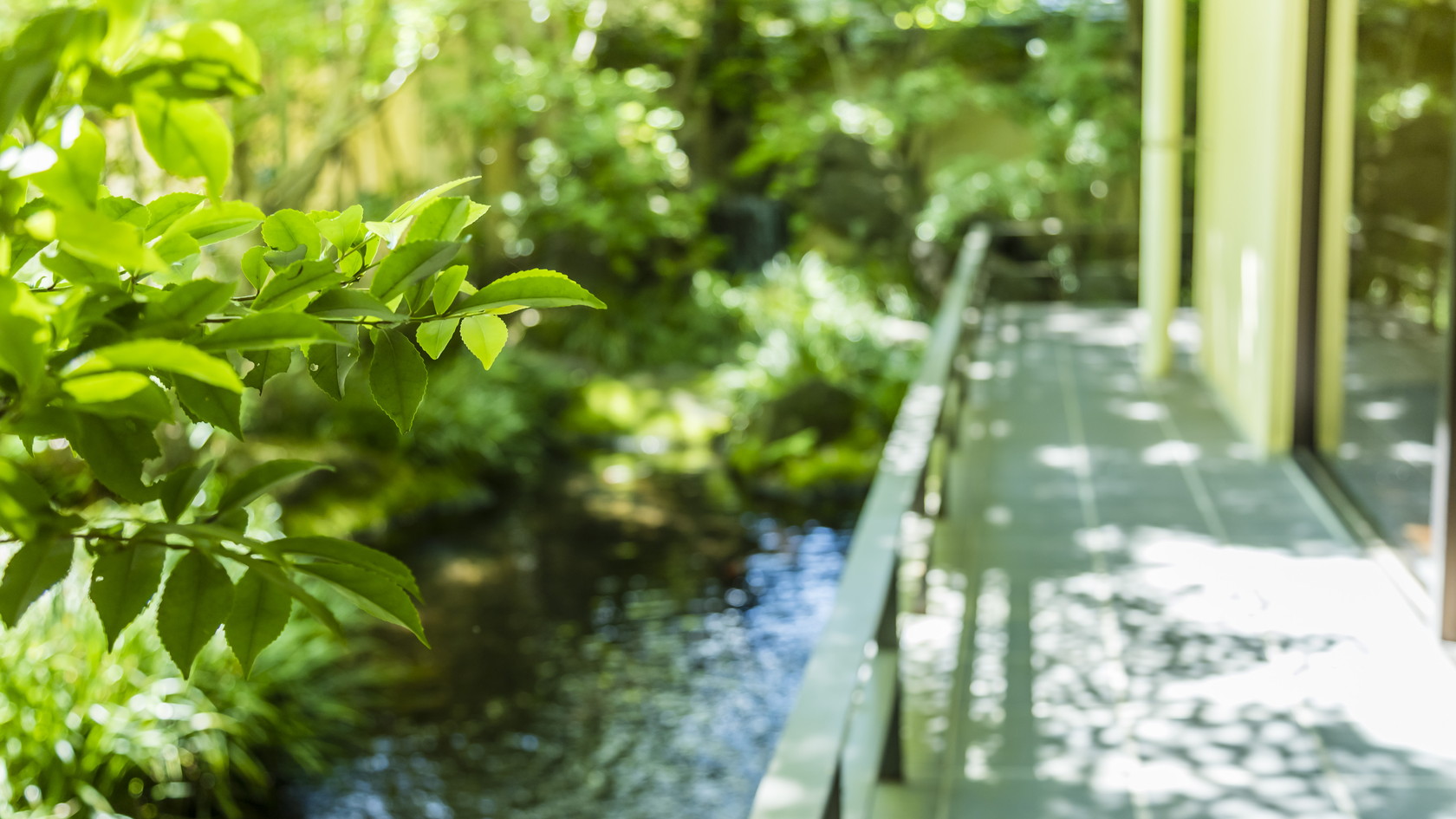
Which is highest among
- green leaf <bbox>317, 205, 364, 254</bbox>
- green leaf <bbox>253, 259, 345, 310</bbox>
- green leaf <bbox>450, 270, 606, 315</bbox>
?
green leaf <bbox>317, 205, 364, 254</bbox>

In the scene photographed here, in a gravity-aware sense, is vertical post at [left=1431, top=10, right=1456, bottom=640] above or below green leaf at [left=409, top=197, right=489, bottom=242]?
below

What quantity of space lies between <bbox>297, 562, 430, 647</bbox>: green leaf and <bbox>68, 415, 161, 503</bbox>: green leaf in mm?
89

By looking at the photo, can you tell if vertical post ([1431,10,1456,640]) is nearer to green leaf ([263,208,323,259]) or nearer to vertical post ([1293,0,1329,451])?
vertical post ([1293,0,1329,451])

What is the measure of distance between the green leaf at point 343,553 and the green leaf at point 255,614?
2 centimetres

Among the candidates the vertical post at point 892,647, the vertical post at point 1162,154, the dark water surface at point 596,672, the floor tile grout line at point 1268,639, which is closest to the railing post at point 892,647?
the vertical post at point 892,647

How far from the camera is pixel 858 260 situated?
14.3 metres

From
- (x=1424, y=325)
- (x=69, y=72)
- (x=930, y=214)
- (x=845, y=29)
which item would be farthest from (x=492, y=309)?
(x=845, y=29)

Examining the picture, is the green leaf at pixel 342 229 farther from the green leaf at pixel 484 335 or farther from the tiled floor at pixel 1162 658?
the tiled floor at pixel 1162 658

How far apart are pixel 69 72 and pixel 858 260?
14.0m

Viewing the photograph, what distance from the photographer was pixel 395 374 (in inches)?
29.1

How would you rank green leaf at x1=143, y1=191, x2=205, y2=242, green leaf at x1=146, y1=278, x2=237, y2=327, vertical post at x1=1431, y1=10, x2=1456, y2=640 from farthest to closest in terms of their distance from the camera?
vertical post at x1=1431, y1=10, x2=1456, y2=640 < green leaf at x1=143, y1=191, x2=205, y2=242 < green leaf at x1=146, y1=278, x2=237, y2=327

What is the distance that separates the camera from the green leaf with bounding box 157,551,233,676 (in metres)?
0.62

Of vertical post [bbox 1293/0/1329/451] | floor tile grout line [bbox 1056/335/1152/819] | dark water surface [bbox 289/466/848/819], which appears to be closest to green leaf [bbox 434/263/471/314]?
floor tile grout line [bbox 1056/335/1152/819]

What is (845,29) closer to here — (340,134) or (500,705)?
(340,134)
